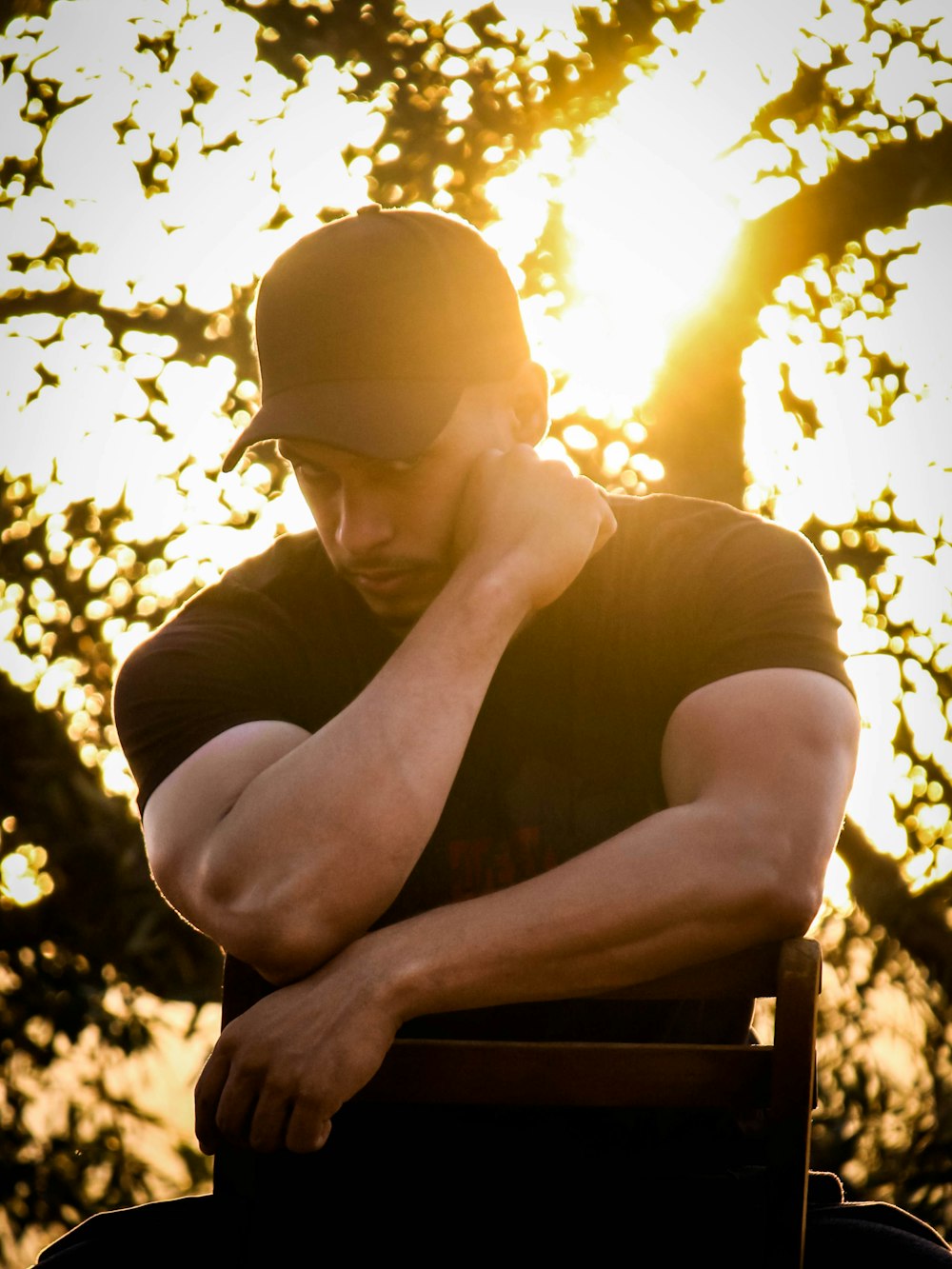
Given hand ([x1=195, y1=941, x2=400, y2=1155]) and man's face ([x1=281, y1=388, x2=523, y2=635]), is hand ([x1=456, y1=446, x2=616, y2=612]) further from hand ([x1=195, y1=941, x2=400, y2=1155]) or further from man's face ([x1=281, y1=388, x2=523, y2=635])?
hand ([x1=195, y1=941, x2=400, y2=1155])

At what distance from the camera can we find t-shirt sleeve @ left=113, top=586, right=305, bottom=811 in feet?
6.28

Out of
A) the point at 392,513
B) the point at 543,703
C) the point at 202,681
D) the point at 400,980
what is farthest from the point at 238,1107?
the point at 392,513

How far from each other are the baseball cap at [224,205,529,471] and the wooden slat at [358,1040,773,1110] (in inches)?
36.1

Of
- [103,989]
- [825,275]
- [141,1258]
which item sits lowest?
[103,989]

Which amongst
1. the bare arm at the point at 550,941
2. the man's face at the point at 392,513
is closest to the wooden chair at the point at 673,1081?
the bare arm at the point at 550,941

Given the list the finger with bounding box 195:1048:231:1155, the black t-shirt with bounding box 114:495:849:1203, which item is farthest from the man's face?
the finger with bounding box 195:1048:231:1155

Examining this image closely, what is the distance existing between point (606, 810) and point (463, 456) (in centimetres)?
60

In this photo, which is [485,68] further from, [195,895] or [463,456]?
[195,895]

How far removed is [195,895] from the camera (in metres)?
1.74

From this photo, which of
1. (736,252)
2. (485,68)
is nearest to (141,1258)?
(736,252)

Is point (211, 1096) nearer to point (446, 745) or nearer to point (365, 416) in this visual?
point (446, 745)

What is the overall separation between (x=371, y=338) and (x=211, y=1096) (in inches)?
45.6

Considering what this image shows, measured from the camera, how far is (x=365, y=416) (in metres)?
2.00

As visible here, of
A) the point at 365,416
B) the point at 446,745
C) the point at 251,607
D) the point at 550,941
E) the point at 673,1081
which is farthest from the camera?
the point at 251,607
